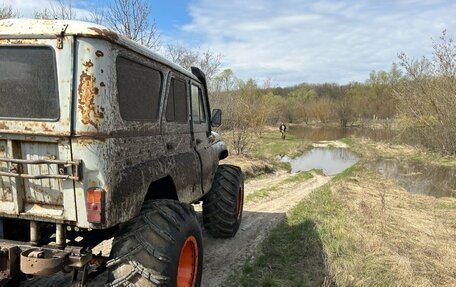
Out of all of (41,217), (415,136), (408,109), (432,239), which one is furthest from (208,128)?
(415,136)

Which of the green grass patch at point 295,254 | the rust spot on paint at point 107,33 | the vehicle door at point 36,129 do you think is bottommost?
the green grass patch at point 295,254

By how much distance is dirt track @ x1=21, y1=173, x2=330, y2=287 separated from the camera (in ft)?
13.7

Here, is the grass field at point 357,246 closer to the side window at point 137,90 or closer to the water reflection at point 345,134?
the side window at point 137,90

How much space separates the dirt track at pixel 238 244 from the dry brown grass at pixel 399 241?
1251 millimetres

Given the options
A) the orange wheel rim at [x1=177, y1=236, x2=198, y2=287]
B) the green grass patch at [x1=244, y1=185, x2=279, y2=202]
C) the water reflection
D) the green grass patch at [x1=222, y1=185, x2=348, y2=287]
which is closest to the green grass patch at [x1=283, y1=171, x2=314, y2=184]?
the green grass patch at [x1=244, y1=185, x2=279, y2=202]

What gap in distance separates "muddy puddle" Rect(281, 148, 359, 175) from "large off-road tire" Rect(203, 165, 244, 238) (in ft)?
41.9

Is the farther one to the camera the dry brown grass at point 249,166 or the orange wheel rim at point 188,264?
the dry brown grass at point 249,166

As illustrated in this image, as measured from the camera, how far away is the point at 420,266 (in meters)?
5.05

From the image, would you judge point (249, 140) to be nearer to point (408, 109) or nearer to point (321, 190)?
point (321, 190)

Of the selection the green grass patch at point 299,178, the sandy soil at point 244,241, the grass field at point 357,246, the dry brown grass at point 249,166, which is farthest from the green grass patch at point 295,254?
the dry brown grass at point 249,166

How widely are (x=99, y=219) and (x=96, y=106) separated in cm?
74

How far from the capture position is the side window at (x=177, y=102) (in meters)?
3.79

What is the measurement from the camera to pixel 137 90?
3062 millimetres

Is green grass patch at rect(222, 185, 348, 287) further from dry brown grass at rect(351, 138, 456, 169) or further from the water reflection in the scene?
the water reflection
